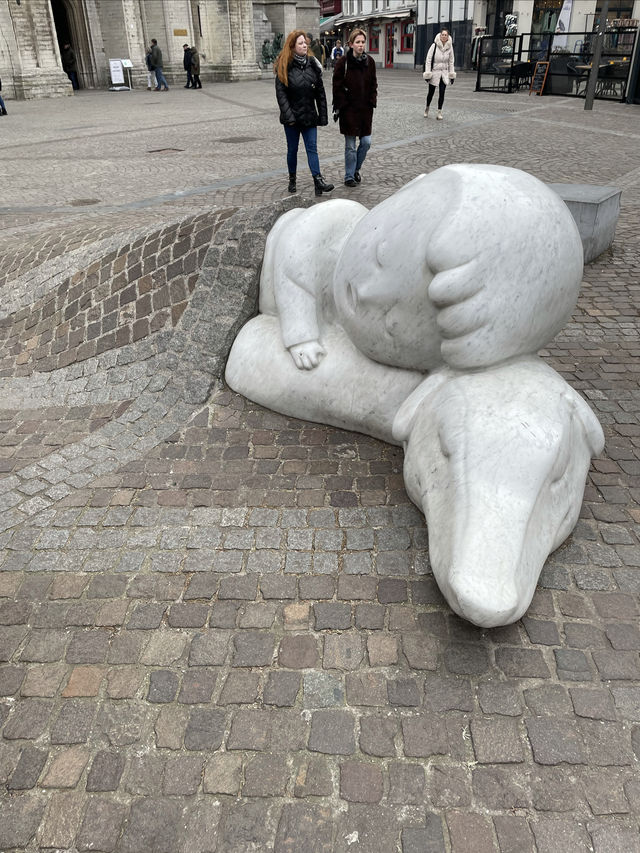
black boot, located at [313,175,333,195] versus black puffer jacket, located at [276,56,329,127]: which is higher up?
black puffer jacket, located at [276,56,329,127]

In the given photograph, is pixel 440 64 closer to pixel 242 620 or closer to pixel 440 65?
pixel 440 65

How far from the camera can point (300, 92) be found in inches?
326

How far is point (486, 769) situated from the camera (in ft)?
6.98

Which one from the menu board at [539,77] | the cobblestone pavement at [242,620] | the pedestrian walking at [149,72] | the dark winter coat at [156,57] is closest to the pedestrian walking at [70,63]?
the pedestrian walking at [149,72]

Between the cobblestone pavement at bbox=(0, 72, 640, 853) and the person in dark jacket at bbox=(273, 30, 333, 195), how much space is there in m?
4.11

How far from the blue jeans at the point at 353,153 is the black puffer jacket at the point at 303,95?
0.66 metres

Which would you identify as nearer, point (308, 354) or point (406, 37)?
point (308, 354)

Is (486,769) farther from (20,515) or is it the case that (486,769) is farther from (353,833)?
(20,515)

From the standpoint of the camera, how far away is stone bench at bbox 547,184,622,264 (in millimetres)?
6535

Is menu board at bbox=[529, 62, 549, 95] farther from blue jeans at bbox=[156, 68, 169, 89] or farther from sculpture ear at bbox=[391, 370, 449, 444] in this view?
sculpture ear at bbox=[391, 370, 449, 444]

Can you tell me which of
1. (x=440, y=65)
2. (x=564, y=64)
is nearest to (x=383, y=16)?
(x=564, y=64)

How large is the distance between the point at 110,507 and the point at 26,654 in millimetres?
924

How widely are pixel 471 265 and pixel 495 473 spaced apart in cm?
89

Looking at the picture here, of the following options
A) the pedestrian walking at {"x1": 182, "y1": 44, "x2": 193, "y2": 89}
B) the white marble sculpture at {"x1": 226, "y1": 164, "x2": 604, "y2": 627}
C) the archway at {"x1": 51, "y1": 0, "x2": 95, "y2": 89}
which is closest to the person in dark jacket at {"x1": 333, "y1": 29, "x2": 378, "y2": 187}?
the white marble sculpture at {"x1": 226, "y1": 164, "x2": 604, "y2": 627}
